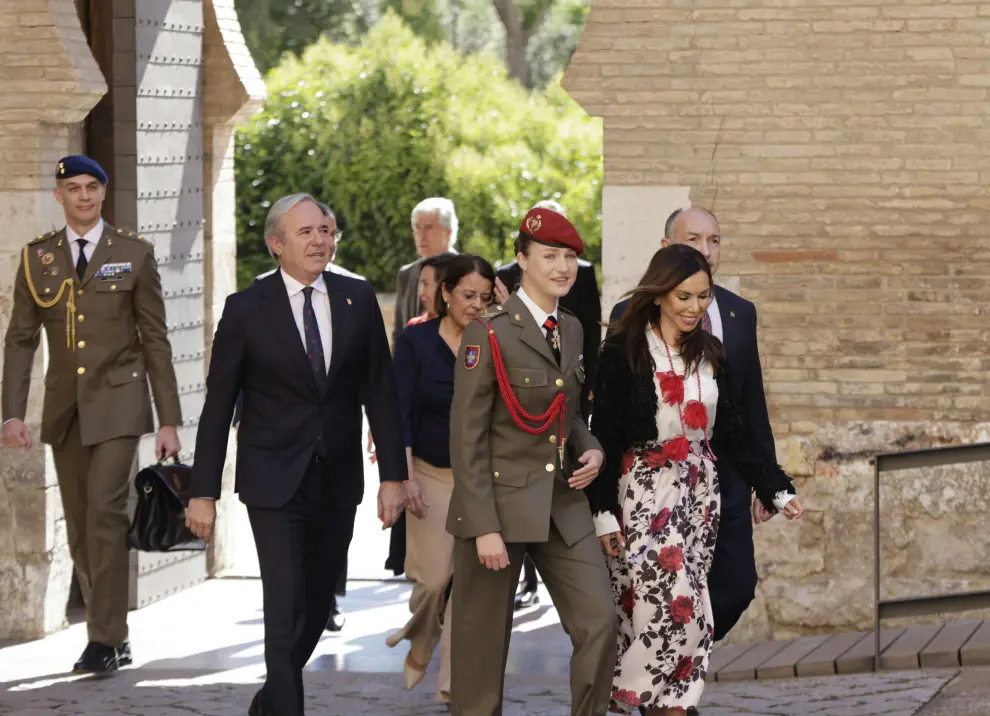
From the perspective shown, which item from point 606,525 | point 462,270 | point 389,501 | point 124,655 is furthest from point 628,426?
point 124,655

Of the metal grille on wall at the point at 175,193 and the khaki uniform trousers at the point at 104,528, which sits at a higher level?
the metal grille on wall at the point at 175,193

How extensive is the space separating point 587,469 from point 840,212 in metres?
2.94

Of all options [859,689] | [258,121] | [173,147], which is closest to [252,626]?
[173,147]

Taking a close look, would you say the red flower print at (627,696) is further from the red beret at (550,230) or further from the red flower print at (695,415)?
the red beret at (550,230)

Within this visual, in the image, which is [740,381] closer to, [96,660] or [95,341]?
[95,341]

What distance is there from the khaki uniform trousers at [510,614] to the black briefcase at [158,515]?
7.04 ft

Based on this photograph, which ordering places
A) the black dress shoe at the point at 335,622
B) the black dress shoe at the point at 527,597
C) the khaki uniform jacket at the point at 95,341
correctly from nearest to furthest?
the khaki uniform jacket at the point at 95,341 < the black dress shoe at the point at 335,622 < the black dress shoe at the point at 527,597

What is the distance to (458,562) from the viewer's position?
573 cm

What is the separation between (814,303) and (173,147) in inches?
133

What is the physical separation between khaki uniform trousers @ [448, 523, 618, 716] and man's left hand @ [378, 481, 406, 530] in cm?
65

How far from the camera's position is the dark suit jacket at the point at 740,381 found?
238 inches

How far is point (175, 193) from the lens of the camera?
31.1 feet

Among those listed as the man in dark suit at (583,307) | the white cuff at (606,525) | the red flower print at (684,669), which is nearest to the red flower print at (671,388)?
the white cuff at (606,525)

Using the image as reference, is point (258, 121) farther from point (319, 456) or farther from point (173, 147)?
point (319, 456)
